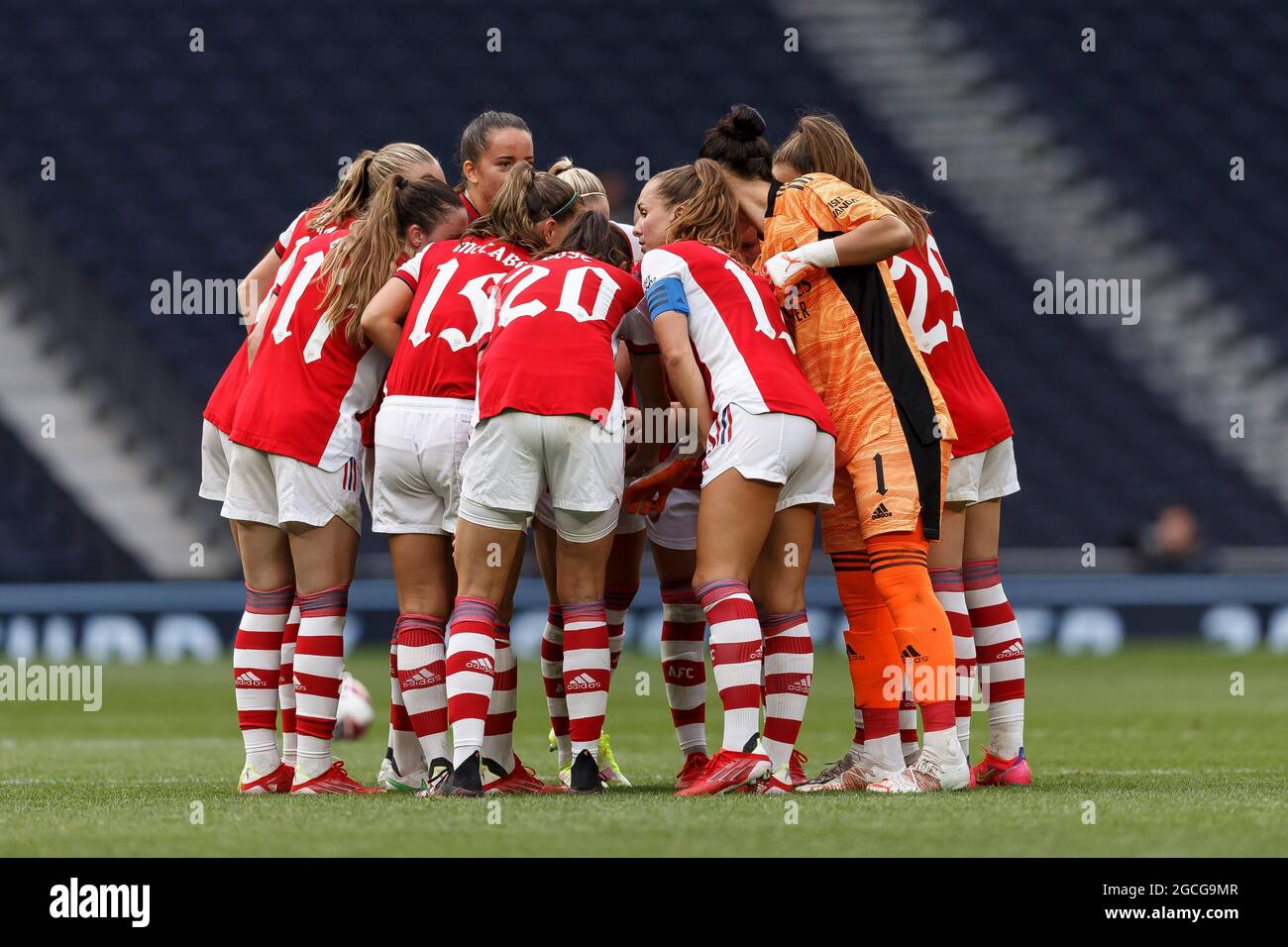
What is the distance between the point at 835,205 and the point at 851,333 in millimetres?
391

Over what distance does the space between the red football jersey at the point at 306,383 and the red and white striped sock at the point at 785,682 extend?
1.46 m

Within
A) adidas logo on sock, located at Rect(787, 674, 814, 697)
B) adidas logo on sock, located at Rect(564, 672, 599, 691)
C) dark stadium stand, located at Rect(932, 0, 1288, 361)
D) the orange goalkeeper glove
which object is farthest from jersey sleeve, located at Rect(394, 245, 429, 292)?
dark stadium stand, located at Rect(932, 0, 1288, 361)

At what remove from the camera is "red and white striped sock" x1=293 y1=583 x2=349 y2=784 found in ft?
17.3

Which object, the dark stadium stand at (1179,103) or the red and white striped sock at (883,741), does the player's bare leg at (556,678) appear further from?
the dark stadium stand at (1179,103)

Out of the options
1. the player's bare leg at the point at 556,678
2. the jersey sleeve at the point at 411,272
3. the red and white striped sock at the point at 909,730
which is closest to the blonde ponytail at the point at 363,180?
the jersey sleeve at the point at 411,272

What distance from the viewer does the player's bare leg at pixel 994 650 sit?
557 cm

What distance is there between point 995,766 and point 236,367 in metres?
2.82

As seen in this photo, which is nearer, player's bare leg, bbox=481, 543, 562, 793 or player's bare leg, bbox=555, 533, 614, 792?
player's bare leg, bbox=555, 533, 614, 792

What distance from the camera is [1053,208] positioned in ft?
54.7

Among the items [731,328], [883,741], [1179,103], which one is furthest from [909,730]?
[1179,103]

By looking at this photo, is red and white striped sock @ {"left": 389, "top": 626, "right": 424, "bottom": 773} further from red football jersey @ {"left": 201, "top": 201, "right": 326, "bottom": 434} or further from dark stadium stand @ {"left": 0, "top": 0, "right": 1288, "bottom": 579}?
dark stadium stand @ {"left": 0, "top": 0, "right": 1288, "bottom": 579}

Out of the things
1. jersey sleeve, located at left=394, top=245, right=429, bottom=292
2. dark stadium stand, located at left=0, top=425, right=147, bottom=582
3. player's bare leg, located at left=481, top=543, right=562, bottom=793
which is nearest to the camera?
jersey sleeve, located at left=394, top=245, right=429, bottom=292

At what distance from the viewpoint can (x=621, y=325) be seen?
5.46 metres
